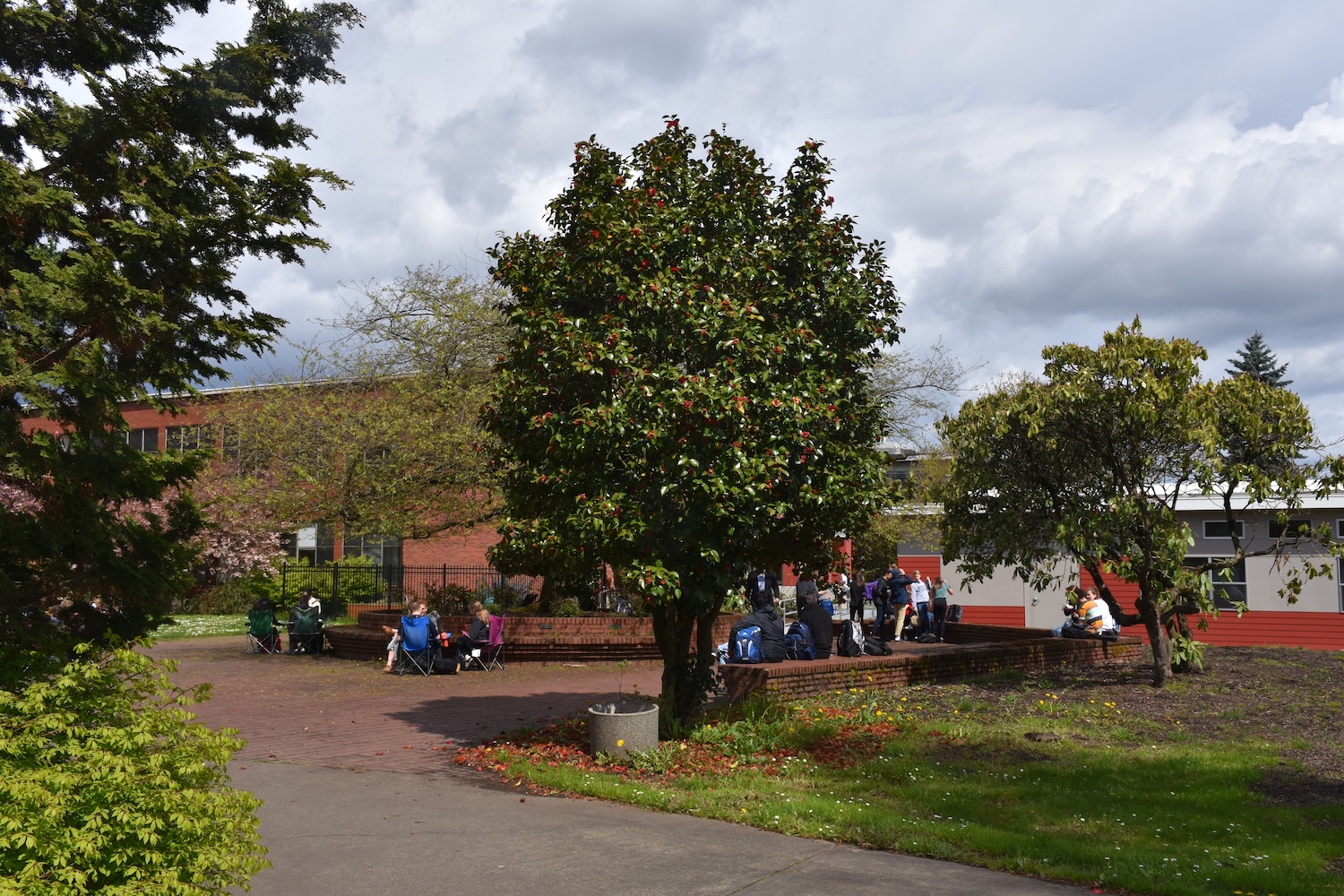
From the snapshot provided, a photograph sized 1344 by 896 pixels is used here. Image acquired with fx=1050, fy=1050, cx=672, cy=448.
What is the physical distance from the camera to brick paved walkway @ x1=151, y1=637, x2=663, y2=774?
416 inches

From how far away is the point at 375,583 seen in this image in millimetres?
28516

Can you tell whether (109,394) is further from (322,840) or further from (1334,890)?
(1334,890)

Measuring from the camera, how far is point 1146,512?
13.9m

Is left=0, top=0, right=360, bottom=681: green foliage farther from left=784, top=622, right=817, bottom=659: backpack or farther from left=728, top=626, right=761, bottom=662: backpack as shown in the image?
left=784, top=622, right=817, bottom=659: backpack

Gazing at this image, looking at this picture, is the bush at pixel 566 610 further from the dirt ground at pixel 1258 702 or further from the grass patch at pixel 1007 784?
the dirt ground at pixel 1258 702

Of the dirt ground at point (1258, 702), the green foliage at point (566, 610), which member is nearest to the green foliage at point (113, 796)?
the dirt ground at point (1258, 702)

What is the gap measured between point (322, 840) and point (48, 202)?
4.48 m

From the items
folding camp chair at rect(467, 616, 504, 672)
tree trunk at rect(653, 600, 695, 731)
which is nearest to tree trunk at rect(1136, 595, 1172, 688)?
tree trunk at rect(653, 600, 695, 731)

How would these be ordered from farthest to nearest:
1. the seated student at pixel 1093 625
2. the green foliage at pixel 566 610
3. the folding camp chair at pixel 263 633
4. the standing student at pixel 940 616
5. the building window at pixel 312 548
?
the building window at pixel 312 548
the standing student at pixel 940 616
the folding camp chair at pixel 263 633
the green foliage at pixel 566 610
the seated student at pixel 1093 625

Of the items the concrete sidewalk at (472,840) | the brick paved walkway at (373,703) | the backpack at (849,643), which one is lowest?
the brick paved walkway at (373,703)

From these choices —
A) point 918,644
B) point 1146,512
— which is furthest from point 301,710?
point 918,644

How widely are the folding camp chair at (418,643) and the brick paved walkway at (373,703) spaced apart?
0.90ft

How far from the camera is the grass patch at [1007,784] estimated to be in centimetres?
652

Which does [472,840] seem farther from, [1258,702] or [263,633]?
[263,633]
